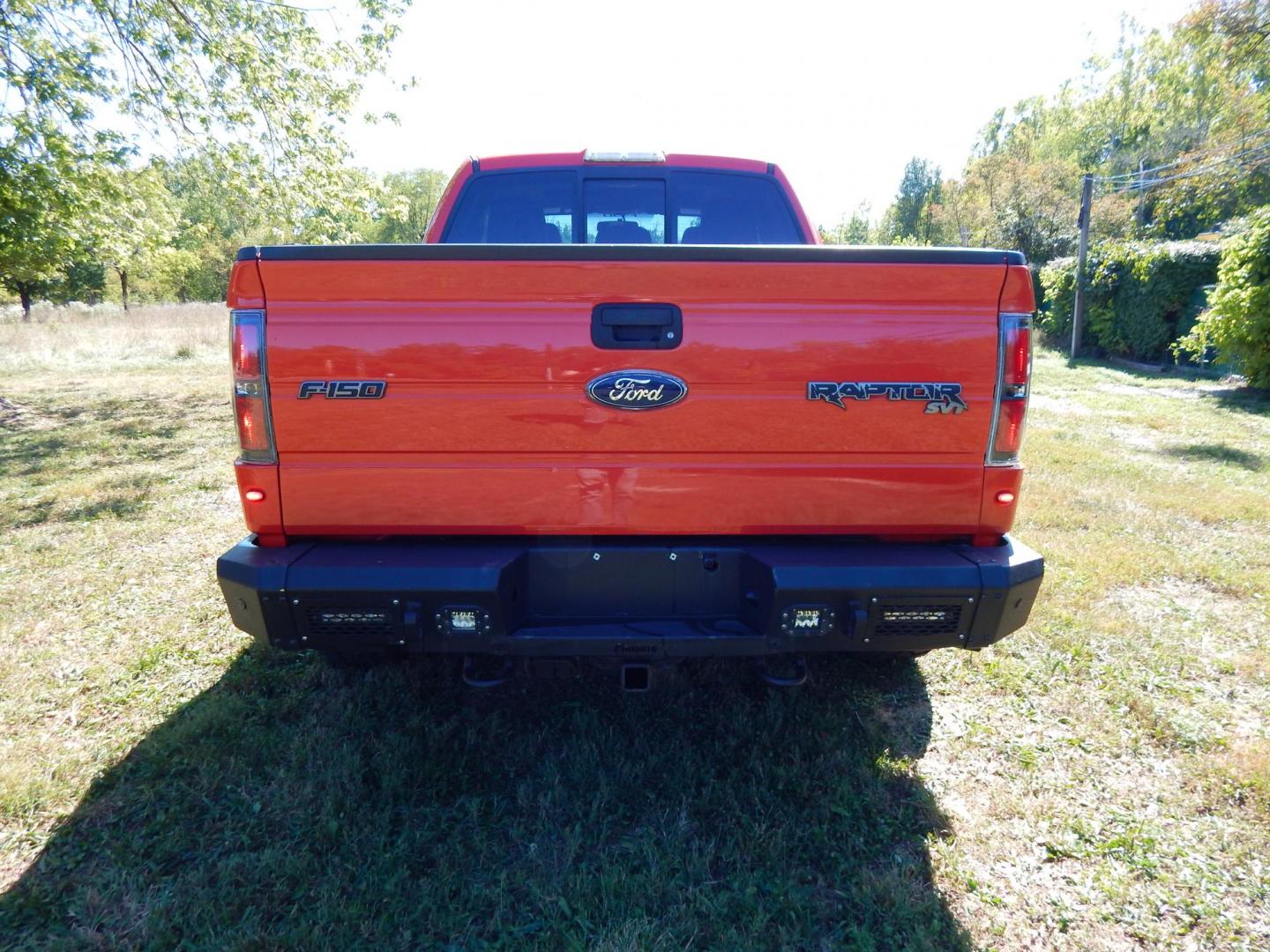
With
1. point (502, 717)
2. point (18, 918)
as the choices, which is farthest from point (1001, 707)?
point (18, 918)

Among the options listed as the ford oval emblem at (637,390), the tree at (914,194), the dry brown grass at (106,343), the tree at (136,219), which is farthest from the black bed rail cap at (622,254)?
the tree at (914,194)

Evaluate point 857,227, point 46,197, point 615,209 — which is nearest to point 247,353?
point 615,209

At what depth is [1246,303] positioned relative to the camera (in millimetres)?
10297

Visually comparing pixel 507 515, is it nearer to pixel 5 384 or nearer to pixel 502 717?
pixel 502 717

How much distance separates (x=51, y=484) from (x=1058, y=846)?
814cm

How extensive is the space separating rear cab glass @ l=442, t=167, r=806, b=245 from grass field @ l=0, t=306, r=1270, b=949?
2.22 m

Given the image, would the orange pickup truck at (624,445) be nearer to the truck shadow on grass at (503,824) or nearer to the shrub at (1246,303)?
the truck shadow on grass at (503,824)

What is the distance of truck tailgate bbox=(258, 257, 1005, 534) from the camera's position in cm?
224

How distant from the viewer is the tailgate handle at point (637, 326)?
228cm

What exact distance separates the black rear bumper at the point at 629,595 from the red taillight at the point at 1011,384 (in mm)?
377

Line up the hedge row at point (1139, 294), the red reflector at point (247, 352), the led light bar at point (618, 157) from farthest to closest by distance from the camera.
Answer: the hedge row at point (1139, 294) → the led light bar at point (618, 157) → the red reflector at point (247, 352)

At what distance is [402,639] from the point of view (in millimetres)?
2354

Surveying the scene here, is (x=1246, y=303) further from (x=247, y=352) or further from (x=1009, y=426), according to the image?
(x=247, y=352)

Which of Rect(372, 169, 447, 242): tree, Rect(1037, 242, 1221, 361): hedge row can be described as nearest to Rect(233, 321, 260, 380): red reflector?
Rect(1037, 242, 1221, 361): hedge row
